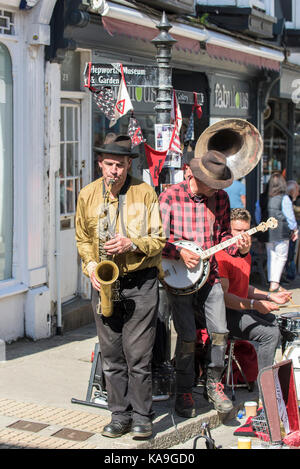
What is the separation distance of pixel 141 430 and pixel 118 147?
1.88m

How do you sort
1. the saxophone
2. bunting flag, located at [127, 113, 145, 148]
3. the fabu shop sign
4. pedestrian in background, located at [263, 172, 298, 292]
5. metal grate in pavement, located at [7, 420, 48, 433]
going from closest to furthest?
the saxophone, metal grate in pavement, located at [7, 420, 48, 433], bunting flag, located at [127, 113, 145, 148], pedestrian in background, located at [263, 172, 298, 292], the fabu shop sign

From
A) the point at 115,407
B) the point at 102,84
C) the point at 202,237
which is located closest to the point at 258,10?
the point at 102,84

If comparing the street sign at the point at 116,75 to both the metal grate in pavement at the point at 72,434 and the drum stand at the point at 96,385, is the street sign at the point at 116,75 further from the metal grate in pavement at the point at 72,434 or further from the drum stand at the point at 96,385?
the metal grate in pavement at the point at 72,434

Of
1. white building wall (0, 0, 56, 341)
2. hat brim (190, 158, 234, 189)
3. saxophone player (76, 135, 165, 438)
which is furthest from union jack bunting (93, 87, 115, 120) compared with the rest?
saxophone player (76, 135, 165, 438)

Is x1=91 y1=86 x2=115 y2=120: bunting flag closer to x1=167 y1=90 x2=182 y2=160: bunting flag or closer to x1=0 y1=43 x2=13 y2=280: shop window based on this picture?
x1=167 y1=90 x2=182 y2=160: bunting flag

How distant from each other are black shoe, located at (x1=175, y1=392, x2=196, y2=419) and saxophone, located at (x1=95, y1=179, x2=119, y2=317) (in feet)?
3.59

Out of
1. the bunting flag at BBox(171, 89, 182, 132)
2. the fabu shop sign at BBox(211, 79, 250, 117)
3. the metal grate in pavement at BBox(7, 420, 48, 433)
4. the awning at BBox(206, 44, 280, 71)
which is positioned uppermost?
→ the awning at BBox(206, 44, 280, 71)

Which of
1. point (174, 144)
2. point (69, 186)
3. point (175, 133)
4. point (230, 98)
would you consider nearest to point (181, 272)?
point (174, 144)

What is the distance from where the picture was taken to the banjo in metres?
6.08

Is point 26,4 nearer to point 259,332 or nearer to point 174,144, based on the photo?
point 174,144

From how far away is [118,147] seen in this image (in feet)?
17.8

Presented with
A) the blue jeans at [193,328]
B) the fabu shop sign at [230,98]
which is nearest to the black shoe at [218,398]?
the blue jeans at [193,328]
